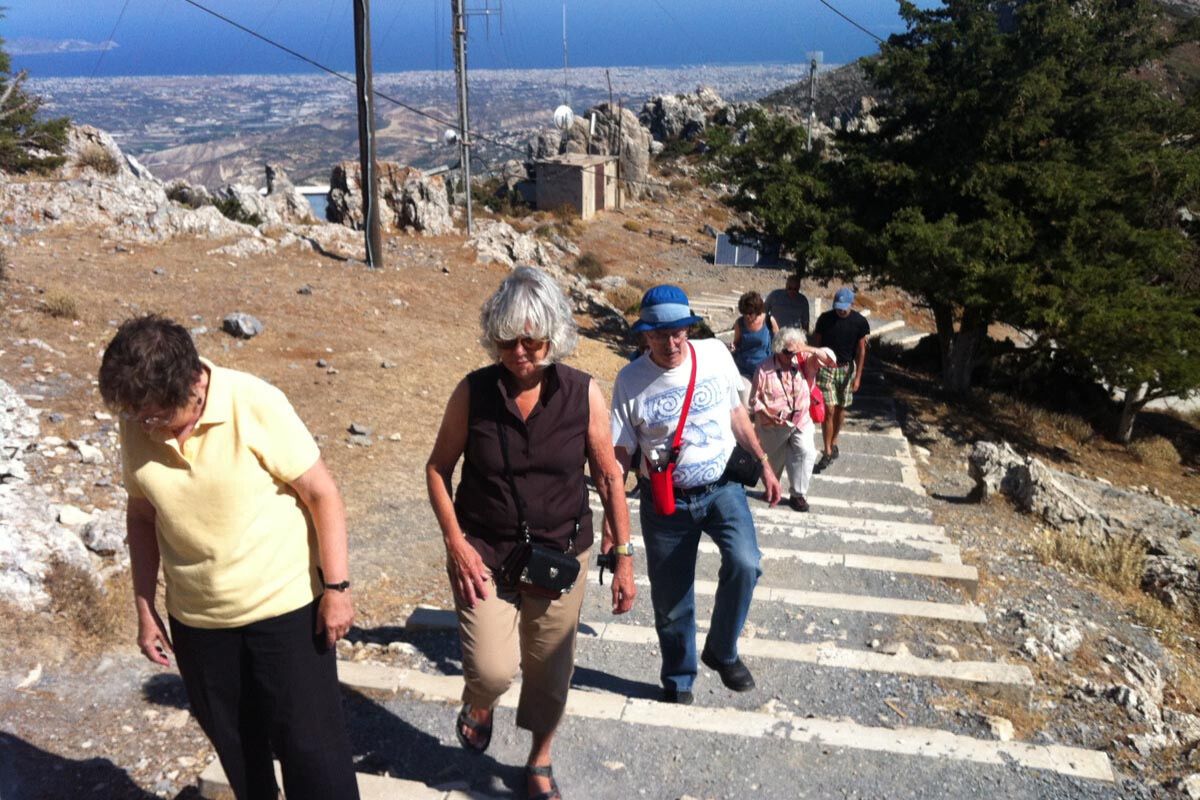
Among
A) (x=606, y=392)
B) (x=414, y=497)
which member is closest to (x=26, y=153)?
(x=606, y=392)

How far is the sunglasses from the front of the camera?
2.81m

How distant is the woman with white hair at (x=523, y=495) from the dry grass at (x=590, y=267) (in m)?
20.1

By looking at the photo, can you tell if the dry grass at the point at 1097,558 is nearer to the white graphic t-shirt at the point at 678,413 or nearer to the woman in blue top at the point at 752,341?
the woman in blue top at the point at 752,341

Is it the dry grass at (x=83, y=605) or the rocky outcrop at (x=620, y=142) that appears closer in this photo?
the dry grass at (x=83, y=605)

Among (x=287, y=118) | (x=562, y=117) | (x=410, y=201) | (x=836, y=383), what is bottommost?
(x=836, y=383)

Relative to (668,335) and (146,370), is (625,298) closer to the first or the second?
(668,335)

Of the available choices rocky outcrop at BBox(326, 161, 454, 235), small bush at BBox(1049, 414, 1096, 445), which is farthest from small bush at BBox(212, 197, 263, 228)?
small bush at BBox(1049, 414, 1096, 445)

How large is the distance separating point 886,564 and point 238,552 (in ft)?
13.3

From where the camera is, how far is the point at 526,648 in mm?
3115

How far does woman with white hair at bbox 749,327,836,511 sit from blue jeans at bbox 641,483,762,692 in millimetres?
2228

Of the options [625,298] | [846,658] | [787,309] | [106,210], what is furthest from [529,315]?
[625,298]

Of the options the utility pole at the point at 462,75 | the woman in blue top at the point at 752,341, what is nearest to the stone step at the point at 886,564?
the woman in blue top at the point at 752,341

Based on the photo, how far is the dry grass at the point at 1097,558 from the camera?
6.42m

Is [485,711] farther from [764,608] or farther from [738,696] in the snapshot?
[764,608]
